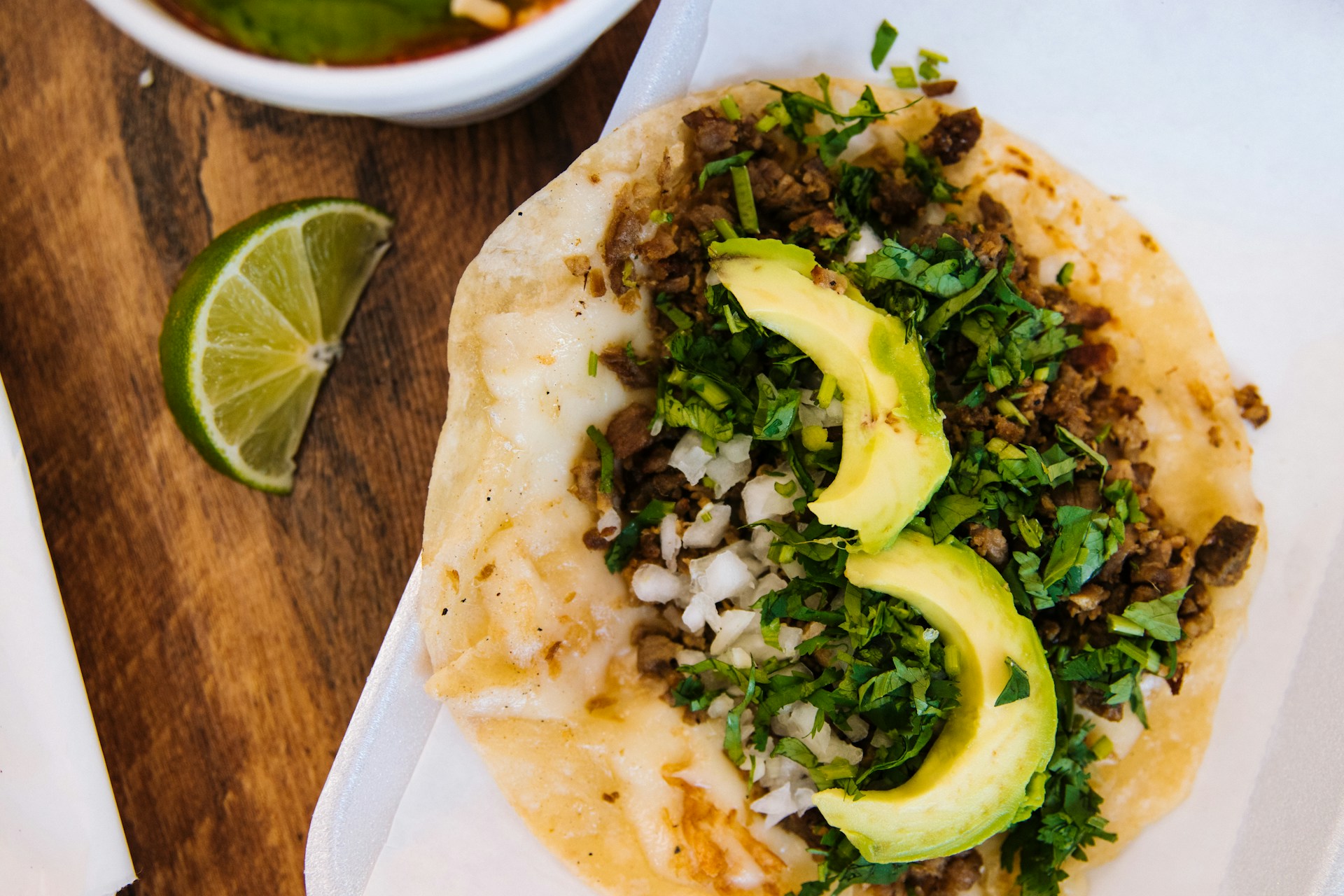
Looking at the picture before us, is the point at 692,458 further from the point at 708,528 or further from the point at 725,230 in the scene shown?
the point at 725,230

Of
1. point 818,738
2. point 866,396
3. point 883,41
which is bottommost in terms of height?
point 818,738

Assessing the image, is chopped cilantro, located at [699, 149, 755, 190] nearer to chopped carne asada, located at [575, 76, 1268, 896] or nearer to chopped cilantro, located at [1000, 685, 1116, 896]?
chopped carne asada, located at [575, 76, 1268, 896]

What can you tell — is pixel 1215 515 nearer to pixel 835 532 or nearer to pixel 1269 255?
pixel 1269 255

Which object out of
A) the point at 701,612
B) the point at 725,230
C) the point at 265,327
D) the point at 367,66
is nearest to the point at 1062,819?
the point at 701,612

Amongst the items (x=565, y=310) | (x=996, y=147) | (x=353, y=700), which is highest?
(x=996, y=147)

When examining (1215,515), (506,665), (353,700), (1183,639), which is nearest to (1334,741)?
(1183,639)

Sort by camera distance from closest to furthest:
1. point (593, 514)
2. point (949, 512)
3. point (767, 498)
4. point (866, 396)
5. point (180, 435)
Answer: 1. point (866, 396)
2. point (949, 512)
3. point (767, 498)
4. point (593, 514)
5. point (180, 435)

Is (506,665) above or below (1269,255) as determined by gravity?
below

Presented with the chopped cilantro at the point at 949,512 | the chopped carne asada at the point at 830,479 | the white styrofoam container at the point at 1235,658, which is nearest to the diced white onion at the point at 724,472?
the chopped carne asada at the point at 830,479
